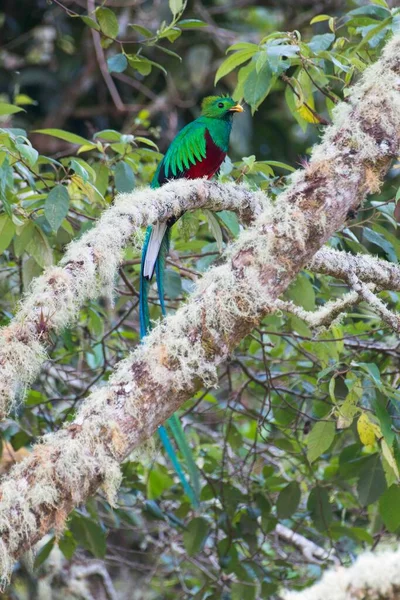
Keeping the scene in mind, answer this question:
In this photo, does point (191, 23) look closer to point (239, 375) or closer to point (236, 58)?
point (236, 58)

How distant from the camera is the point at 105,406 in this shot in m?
1.46

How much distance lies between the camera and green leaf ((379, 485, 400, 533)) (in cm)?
227

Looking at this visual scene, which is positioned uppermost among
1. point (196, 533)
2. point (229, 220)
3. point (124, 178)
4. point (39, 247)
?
point (124, 178)

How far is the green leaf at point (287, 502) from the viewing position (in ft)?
8.53

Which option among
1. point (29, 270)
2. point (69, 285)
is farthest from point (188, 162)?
point (69, 285)

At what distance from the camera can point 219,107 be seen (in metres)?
2.91

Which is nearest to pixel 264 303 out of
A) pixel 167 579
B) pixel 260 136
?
pixel 167 579

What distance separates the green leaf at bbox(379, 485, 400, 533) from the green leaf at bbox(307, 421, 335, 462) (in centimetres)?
21

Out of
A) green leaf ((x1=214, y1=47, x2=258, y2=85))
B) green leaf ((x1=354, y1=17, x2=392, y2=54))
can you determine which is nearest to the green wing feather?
green leaf ((x1=214, y1=47, x2=258, y2=85))

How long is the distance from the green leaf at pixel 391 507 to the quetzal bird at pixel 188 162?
19.7 inches

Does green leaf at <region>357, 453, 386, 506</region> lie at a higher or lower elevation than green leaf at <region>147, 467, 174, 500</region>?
lower

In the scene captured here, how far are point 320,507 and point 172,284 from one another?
805mm

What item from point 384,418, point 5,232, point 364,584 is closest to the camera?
point 364,584

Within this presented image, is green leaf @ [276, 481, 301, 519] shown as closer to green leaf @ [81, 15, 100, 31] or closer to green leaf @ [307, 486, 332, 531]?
green leaf @ [307, 486, 332, 531]
